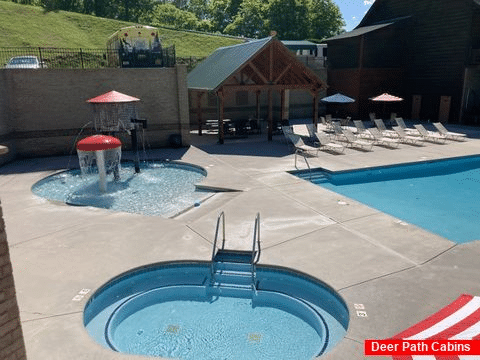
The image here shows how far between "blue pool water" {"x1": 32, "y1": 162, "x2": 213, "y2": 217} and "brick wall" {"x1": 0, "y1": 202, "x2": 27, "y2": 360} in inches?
305

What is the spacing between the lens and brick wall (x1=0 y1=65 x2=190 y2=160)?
19.0 meters

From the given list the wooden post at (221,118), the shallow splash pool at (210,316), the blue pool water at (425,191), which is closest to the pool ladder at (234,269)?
the shallow splash pool at (210,316)

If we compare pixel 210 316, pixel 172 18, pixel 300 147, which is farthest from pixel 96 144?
pixel 172 18

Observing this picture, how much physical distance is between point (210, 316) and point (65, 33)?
53593 mm

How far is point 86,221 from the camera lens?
36.6ft

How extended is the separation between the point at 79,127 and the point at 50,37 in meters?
34.6

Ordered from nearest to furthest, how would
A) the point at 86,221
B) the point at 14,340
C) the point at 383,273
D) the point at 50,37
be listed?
1. the point at 14,340
2. the point at 383,273
3. the point at 86,221
4. the point at 50,37

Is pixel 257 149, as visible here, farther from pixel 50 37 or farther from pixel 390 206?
pixel 50 37

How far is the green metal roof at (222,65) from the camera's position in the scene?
2116 cm

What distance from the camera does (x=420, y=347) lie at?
5.63 metres

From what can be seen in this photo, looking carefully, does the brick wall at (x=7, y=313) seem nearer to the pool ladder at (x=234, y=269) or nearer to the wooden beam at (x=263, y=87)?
the pool ladder at (x=234, y=269)

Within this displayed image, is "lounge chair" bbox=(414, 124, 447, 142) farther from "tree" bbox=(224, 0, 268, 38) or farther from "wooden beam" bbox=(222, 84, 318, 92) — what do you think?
"tree" bbox=(224, 0, 268, 38)

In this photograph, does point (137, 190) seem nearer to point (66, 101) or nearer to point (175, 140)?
point (175, 140)

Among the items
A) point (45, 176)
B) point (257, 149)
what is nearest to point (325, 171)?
point (257, 149)
